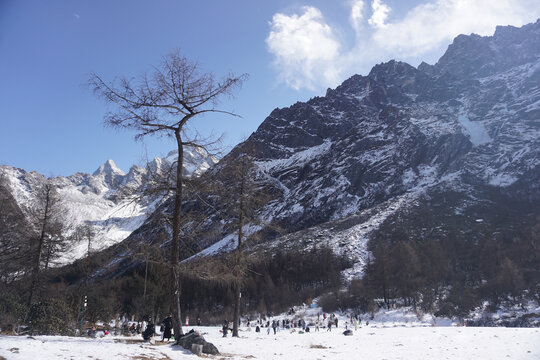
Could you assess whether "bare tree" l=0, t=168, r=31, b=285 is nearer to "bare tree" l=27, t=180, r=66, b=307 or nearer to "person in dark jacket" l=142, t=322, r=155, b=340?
"bare tree" l=27, t=180, r=66, b=307

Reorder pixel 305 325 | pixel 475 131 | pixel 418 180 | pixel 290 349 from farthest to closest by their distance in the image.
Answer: pixel 475 131 → pixel 418 180 → pixel 305 325 → pixel 290 349

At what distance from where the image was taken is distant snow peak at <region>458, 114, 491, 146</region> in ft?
545

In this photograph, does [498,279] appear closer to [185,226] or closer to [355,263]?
[355,263]

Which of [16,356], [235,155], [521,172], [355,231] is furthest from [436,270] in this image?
[521,172]

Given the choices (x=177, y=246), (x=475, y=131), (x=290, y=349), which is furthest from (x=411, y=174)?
(x=177, y=246)

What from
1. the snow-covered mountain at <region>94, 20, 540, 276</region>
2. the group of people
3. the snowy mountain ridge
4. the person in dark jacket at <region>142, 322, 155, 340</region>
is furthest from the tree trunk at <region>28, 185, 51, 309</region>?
the snowy mountain ridge

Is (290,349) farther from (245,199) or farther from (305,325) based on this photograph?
(305,325)

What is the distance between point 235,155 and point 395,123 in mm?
197241

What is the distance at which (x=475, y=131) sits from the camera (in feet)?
584

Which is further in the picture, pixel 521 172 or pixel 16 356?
pixel 521 172

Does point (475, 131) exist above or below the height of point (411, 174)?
above

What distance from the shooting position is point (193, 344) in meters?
10.7

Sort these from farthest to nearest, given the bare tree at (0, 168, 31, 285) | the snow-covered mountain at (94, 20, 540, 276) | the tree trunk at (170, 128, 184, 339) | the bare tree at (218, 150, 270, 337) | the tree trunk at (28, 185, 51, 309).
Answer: the snow-covered mountain at (94, 20, 540, 276)
the tree trunk at (28, 185, 51, 309)
the bare tree at (218, 150, 270, 337)
the bare tree at (0, 168, 31, 285)
the tree trunk at (170, 128, 184, 339)

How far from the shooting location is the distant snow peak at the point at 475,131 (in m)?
166
